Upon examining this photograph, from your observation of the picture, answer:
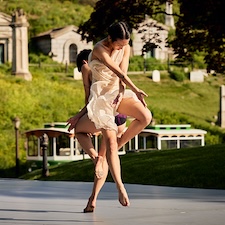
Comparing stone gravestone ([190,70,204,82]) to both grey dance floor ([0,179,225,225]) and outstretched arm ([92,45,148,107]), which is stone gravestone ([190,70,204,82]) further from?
outstretched arm ([92,45,148,107])

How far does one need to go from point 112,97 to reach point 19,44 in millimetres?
48227

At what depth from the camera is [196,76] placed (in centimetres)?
6200

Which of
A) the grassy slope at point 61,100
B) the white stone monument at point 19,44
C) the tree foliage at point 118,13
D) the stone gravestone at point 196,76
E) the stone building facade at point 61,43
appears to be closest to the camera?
the tree foliage at point 118,13

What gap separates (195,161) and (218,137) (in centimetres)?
2951

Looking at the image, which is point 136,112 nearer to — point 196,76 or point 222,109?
point 222,109

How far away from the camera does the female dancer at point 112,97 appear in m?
9.29

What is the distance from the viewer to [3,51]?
61.3 m

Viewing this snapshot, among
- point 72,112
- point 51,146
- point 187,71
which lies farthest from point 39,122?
point 187,71

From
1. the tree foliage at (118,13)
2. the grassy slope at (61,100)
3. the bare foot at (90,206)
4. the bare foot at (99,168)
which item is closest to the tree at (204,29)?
the tree foliage at (118,13)

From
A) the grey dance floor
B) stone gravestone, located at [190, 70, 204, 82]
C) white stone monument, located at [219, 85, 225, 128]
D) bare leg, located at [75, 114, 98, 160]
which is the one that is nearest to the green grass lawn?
the grey dance floor

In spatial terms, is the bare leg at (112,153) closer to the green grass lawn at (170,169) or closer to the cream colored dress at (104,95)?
the cream colored dress at (104,95)

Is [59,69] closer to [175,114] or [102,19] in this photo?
[175,114]

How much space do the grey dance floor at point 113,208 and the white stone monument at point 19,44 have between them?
1656 inches

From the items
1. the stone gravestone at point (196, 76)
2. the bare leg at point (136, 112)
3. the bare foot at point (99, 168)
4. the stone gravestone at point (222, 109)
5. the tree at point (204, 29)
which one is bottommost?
the stone gravestone at point (222, 109)
